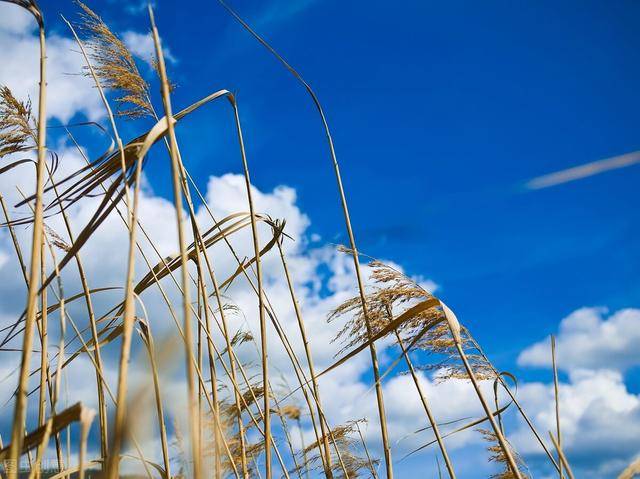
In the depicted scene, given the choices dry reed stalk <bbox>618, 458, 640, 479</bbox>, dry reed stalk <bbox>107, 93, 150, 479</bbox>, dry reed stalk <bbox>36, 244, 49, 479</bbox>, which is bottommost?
dry reed stalk <bbox>618, 458, 640, 479</bbox>

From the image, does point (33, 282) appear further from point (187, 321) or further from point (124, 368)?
point (187, 321)

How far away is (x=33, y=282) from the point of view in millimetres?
1124

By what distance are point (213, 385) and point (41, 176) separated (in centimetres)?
91

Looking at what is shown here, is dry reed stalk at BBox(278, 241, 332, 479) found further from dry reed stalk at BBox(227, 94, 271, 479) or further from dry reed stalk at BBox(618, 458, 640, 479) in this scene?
dry reed stalk at BBox(618, 458, 640, 479)

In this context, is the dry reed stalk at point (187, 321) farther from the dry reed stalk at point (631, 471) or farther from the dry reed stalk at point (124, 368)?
the dry reed stalk at point (631, 471)

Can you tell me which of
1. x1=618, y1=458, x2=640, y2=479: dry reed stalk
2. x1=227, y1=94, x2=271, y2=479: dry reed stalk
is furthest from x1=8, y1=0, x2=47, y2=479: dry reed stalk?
x1=618, y1=458, x2=640, y2=479: dry reed stalk

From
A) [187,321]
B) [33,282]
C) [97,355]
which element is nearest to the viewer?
[187,321]

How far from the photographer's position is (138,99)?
242 centimetres

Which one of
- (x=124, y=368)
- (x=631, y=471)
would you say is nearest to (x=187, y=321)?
(x=124, y=368)

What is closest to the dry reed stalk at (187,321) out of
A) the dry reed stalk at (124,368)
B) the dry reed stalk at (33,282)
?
the dry reed stalk at (124,368)

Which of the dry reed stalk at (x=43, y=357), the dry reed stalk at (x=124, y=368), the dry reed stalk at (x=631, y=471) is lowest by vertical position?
the dry reed stalk at (x=631, y=471)

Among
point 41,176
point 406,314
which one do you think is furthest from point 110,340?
point 406,314

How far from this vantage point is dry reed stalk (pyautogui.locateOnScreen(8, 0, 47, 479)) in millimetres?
993

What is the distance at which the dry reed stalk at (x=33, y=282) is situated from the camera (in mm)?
993
